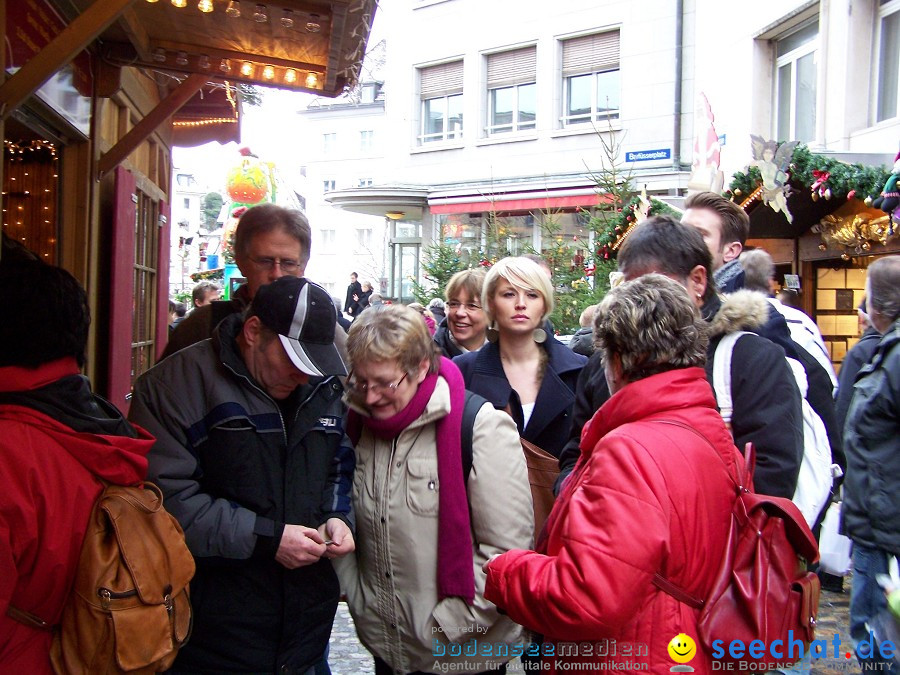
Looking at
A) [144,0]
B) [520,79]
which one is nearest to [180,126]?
[144,0]

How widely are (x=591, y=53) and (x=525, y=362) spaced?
1741cm

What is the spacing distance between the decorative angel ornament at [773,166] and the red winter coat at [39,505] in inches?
263

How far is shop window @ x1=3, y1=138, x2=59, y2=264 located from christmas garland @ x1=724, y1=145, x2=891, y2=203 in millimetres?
5959

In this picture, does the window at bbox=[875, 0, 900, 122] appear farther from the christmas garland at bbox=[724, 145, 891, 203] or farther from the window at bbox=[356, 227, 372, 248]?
the window at bbox=[356, 227, 372, 248]

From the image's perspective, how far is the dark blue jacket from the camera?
362 cm

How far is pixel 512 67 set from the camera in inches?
819

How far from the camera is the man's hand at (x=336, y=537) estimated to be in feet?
8.16

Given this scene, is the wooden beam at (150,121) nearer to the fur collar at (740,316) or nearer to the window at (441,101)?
the fur collar at (740,316)

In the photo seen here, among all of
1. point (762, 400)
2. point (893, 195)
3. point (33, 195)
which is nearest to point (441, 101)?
point (893, 195)

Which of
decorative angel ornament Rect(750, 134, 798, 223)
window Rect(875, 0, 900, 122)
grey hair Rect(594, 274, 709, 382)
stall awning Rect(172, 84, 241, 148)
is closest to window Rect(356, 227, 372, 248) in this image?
stall awning Rect(172, 84, 241, 148)

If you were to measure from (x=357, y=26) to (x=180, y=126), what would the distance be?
193 inches

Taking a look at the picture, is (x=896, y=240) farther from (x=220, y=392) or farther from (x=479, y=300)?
(x=220, y=392)

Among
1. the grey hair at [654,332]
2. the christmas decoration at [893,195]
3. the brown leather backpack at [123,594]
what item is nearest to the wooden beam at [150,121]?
the brown leather backpack at [123,594]

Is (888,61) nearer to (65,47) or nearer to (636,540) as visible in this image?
(65,47)
